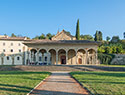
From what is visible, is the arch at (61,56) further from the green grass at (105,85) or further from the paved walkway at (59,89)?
the paved walkway at (59,89)

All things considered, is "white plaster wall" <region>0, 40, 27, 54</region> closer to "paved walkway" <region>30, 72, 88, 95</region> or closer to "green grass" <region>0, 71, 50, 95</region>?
"green grass" <region>0, 71, 50, 95</region>

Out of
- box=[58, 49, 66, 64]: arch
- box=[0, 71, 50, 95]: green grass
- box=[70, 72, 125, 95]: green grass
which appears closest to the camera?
box=[70, 72, 125, 95]: green grass

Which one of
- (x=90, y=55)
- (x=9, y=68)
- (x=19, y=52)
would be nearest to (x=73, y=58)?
(x=90, y=55)

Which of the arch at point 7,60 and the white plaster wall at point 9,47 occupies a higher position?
the white plaster wall at point 9,47

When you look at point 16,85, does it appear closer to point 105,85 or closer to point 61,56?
point 105,85

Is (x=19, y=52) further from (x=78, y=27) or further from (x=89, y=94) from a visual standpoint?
(x=89, y=94)

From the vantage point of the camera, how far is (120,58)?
39.0m

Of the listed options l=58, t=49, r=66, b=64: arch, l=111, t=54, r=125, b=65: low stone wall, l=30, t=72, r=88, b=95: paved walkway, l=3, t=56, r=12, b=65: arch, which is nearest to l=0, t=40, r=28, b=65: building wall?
l=3, t=56, r=12, b=65: arch

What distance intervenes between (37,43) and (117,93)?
940 inches

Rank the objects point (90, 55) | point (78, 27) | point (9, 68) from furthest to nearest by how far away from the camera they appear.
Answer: point (78, 27) → point (90, 55) → point (9, 68)

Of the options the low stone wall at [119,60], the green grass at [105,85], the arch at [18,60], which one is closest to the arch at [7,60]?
the arch at [18,60]

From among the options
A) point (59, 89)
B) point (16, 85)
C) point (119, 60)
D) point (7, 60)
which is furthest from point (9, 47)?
point (59, 89)

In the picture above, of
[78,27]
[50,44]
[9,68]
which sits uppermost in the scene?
[78,27]

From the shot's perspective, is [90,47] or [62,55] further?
[62,55]
